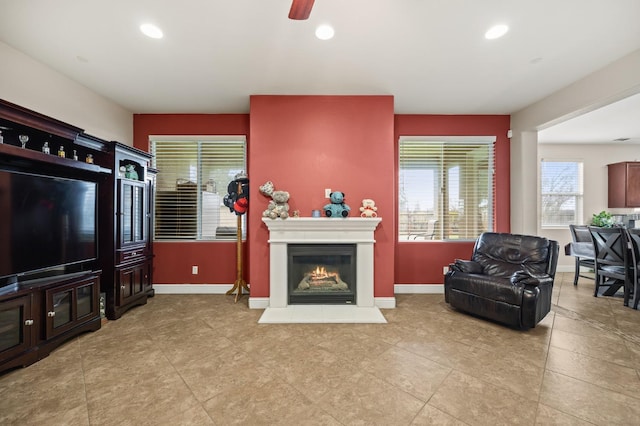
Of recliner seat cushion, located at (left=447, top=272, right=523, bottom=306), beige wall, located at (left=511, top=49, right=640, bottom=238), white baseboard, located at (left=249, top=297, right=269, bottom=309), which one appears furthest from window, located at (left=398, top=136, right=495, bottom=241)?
white baseboard, located at (left=249, top=297, right=269, bottom=309)

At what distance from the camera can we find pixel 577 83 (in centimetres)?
308

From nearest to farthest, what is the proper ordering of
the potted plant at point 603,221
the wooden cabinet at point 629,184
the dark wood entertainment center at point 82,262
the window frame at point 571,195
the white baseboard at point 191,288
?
1. the dark wood entertainment center at point 82,262
2. the white baseboard at point 191,288
3. the potted plant at point 603,221
4. the wooden cabinet at point 629,184
5. the window frame at point 571,195

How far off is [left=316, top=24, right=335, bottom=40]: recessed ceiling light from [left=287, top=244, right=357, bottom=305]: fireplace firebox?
2.29 meters

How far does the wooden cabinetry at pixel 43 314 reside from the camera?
2.04 m

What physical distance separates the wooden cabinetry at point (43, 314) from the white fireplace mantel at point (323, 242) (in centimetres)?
190

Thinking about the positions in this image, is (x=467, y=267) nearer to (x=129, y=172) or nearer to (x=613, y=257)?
(x=613, y=257)

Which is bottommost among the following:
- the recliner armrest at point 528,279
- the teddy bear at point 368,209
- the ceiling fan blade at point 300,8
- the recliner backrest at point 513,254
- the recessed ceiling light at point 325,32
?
the recliner armrest at point 528,279

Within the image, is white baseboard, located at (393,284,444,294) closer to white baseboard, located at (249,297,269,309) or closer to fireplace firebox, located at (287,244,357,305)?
fireplace firebox, located at (287,244,357,305)

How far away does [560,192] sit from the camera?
5.64 meters

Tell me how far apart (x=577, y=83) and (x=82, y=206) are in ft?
19.1

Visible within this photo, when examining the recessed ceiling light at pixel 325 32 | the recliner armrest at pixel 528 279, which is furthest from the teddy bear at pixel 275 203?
the recliner armrest at pixel 528 279

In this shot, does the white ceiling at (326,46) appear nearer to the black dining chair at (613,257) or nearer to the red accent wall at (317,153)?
the red accent wall at (317,153)

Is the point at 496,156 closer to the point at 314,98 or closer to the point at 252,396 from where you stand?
the point at 314,98

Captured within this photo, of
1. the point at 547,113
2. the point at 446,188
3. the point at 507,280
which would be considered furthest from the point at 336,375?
the point at 547,113
